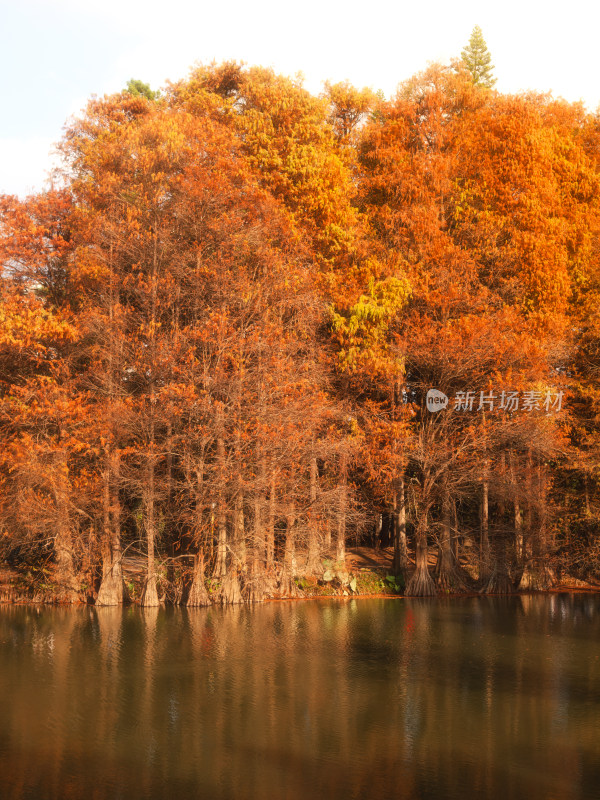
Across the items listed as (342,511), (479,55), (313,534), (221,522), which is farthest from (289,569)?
(479,55)

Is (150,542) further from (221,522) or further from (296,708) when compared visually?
(296,708)

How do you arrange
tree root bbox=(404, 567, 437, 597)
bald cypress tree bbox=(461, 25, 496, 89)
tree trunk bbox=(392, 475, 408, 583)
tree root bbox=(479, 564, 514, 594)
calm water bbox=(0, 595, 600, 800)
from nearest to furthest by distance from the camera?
calm water bbox=(0, 595, 600, 800) < tree root bbox=(404, 567, 437, 597) < tree trunk bbox=(392, 475, 408, 583) < tree root bbox=(479, 564, 514, 594) < bald cypress tree bbox=(461, 25, 496, 89)

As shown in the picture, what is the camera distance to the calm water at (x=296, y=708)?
10.6 metres

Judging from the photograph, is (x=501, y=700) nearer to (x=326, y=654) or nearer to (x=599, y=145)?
(x=326, y=654)

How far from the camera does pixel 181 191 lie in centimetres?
2938

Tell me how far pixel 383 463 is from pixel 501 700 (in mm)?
16722

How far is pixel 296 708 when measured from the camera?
14.5m

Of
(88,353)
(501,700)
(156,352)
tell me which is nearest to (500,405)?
(156,352)

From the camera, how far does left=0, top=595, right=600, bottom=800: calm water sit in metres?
10.6

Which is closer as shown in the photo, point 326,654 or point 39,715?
point 39,715

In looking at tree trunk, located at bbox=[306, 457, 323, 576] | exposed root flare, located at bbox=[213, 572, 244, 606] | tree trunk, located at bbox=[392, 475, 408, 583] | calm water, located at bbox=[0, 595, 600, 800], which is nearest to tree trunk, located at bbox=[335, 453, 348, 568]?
tree trunk, located at bbox=[306, 457, 323, 576]

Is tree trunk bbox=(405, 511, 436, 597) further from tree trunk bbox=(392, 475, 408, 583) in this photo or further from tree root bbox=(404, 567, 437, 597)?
tree trunk bbox=(392, 475, 408, 583)

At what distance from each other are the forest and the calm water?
4919 mm

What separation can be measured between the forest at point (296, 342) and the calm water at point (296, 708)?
4919mm
